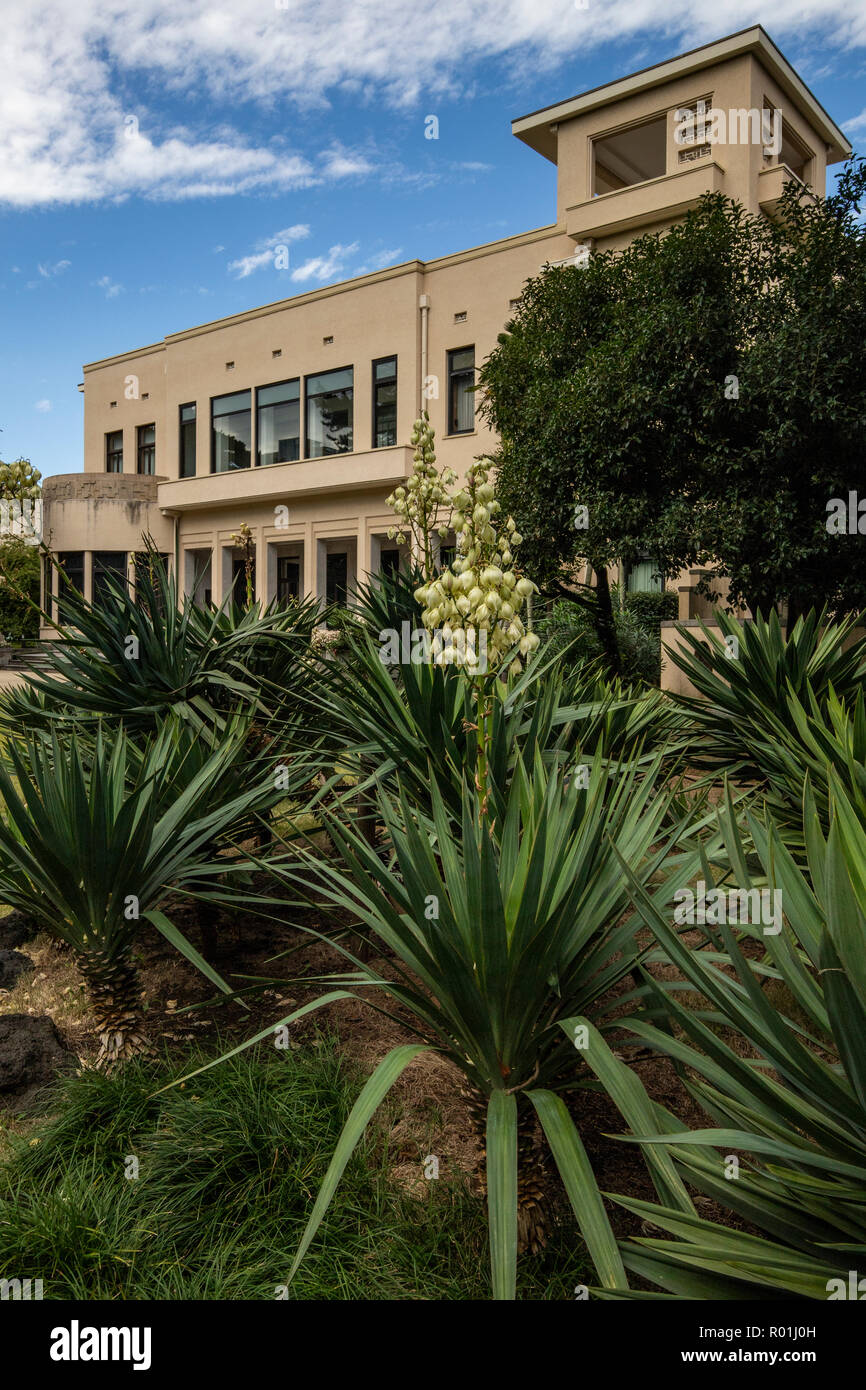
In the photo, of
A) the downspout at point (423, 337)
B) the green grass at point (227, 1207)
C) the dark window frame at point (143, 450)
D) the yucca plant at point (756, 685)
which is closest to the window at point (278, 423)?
the downspout at point (423, 337)

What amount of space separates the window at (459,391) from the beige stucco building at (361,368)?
0.13ft

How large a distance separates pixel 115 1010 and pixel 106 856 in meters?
0.69

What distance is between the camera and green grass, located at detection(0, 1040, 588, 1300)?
7.42ft

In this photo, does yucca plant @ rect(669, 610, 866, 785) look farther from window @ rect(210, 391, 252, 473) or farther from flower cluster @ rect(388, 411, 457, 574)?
window @ rect(210, 391, 252, 473)

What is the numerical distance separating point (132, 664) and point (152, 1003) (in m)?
1.92

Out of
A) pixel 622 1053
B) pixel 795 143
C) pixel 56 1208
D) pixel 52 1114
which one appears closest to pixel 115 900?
pixel 52 1114

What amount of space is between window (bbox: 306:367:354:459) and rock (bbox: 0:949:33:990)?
19.4 m

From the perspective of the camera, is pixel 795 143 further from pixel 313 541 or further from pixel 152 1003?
pixel 152 1003

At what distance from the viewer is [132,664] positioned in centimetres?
496

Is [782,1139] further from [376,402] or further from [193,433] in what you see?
[193,433]

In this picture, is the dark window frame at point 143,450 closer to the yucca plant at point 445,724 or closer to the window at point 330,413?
the window at point 330,413

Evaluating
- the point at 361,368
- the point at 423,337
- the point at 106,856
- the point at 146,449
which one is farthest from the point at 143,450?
the point at 106,856

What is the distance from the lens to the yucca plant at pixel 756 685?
15.7 ft

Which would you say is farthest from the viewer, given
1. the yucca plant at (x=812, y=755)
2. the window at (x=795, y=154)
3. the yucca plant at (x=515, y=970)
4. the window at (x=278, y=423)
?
the window at (x=278, y=423)
